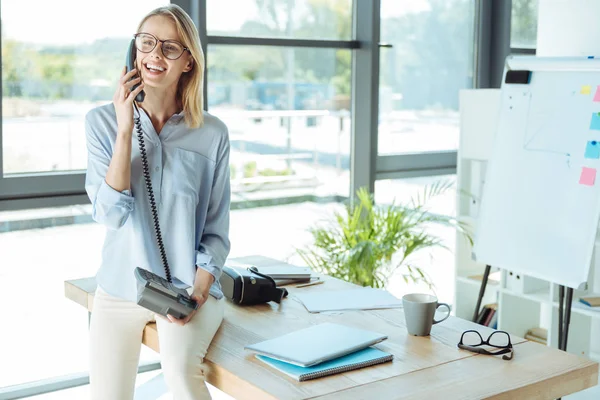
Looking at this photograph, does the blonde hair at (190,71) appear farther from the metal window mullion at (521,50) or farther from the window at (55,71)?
the metal window mullion at (521,50)

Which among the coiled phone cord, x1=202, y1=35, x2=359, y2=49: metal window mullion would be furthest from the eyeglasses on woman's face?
x1=202, y1=35, x2=359, y2=49: metal window mullion

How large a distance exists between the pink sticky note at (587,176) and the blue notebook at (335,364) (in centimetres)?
156

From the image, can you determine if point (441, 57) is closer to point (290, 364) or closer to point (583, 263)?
point (583, 263)

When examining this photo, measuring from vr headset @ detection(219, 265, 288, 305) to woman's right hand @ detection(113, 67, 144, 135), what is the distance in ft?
1.92

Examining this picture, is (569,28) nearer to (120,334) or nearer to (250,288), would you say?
(250,288)

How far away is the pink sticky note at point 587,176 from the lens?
3141 mm

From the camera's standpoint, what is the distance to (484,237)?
3.56 metres

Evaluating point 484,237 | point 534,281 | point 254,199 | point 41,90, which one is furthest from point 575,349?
point 41,90

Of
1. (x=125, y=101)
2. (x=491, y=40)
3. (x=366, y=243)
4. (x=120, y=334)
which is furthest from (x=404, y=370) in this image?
(x=491, y=40)

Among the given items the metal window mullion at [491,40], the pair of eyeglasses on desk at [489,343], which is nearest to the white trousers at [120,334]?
the pair of eyeglasses on desk at [489,343]

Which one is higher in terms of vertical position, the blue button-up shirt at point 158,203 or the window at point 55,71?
the window at point 55,71

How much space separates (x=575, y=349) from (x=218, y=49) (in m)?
2.25

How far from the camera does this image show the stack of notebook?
184 cm

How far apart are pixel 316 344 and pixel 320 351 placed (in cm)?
6
